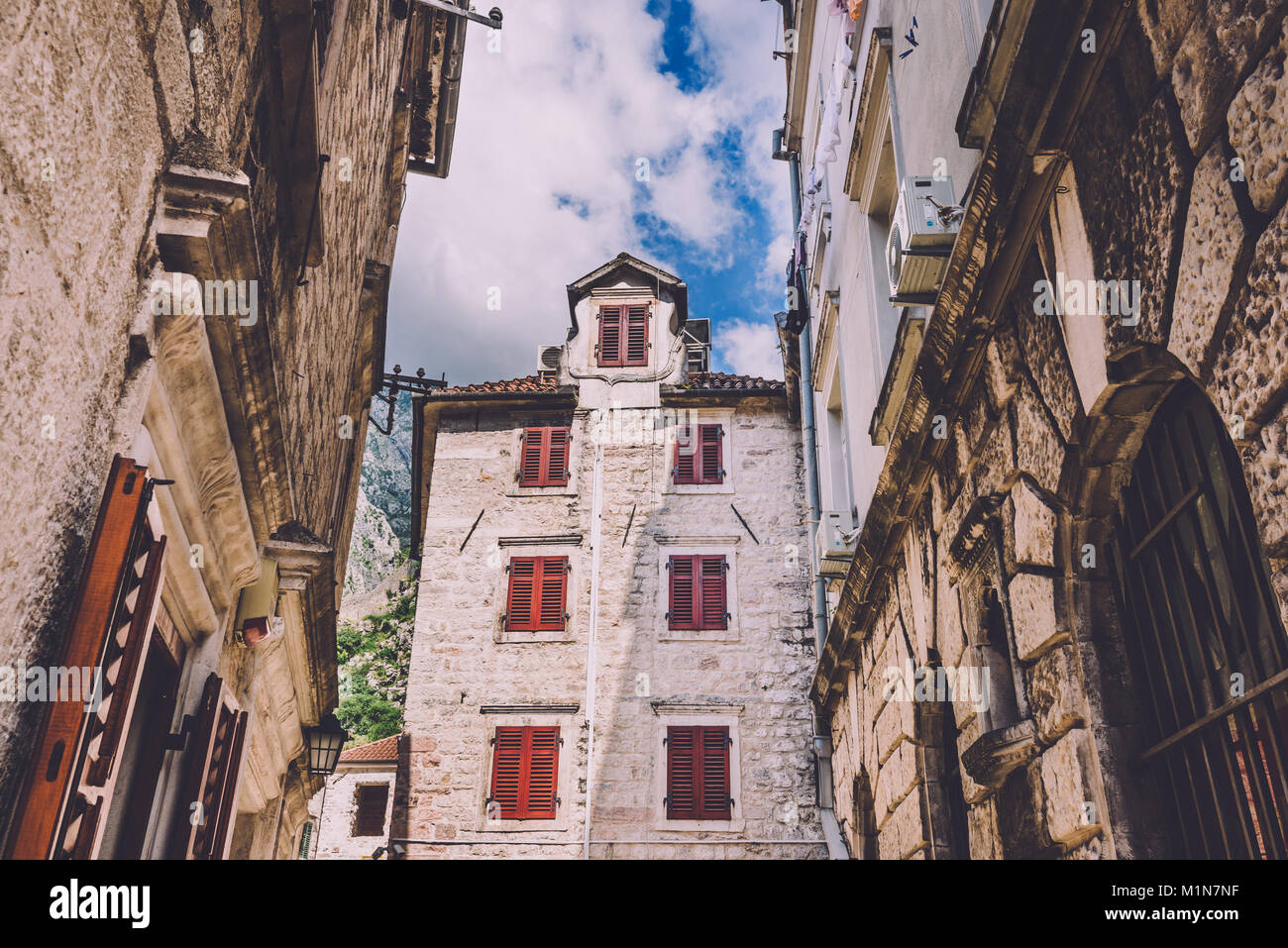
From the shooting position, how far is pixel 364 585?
5116 centimetres

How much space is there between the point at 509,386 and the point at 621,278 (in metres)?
3.24

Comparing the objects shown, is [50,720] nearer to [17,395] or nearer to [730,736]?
[17,395]

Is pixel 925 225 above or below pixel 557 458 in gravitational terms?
below

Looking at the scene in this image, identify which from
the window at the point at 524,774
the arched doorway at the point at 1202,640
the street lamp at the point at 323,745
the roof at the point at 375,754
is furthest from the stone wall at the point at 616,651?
the arched doorway at the point at 1202,640

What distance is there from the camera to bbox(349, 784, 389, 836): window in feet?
59.5

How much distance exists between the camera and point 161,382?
3.79 metres

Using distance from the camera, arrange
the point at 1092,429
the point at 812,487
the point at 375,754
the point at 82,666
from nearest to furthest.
Result: the point at 82,666
the point at 1092,429
the point at 812,487
the point at 375,754

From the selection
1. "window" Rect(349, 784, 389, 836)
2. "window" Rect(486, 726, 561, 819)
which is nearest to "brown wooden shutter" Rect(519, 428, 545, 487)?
"window" Rect(486, 726, 561, 819)

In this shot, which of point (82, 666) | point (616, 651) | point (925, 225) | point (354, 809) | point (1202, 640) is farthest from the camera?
point (354, 809)

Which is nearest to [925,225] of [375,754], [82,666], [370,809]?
[82,666]

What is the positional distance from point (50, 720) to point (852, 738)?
325 inches

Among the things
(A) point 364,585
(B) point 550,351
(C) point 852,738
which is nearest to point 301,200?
(C) point 852,738

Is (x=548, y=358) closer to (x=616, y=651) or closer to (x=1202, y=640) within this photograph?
(x=616, y=651)

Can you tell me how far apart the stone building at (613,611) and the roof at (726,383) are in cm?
6
